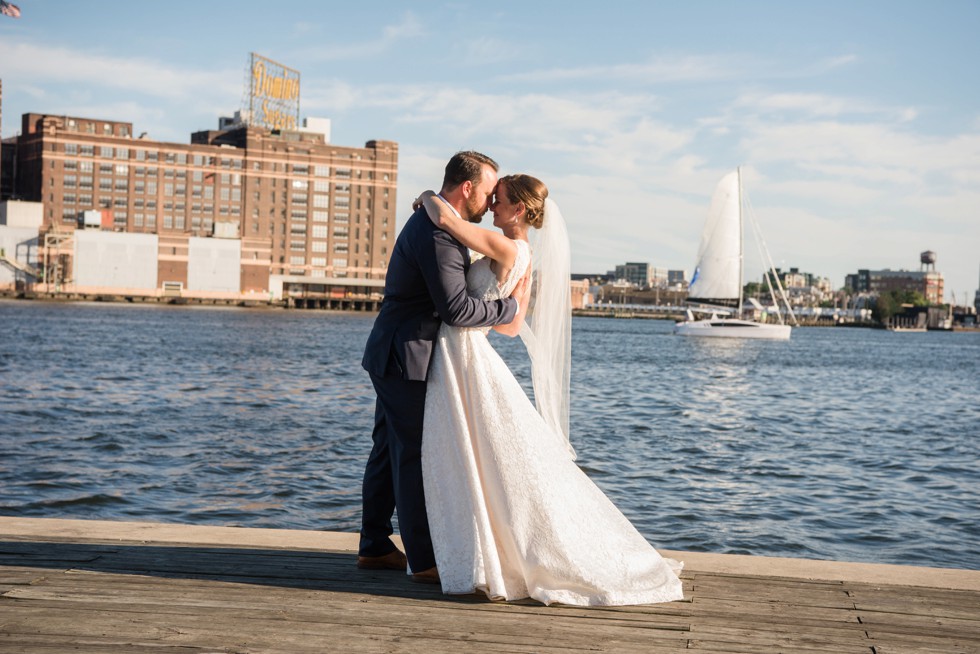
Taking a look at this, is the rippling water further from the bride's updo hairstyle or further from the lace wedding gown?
the bride's updo hairstyle

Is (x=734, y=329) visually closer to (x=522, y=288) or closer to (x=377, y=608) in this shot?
(x=522, y=288)

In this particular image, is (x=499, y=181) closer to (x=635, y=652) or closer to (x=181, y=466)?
(x=635, y=652)

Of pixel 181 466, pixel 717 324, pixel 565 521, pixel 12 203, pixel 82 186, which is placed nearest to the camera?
pixel 565 521

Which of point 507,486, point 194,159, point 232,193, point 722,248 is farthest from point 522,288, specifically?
point 232,193

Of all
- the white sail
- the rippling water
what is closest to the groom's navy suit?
the rippling water

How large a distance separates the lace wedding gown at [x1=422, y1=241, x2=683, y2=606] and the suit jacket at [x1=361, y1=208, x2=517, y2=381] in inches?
4.0

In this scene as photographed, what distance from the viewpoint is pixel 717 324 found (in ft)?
281

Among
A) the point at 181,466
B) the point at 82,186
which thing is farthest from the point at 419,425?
the point at 82,186

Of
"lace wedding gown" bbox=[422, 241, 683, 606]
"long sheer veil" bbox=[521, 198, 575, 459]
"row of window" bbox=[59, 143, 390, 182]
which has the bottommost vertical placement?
"lace wedding gown" bbox=[422, 241, 683, 606]

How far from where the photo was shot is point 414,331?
4863 mm

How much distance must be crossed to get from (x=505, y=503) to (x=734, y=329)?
81.4 m

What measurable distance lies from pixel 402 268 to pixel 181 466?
11.5m

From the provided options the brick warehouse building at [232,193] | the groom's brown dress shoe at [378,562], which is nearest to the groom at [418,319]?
the groom's brown dress shoe at [378,562]

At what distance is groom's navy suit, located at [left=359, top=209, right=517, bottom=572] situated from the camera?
15.5 feet
